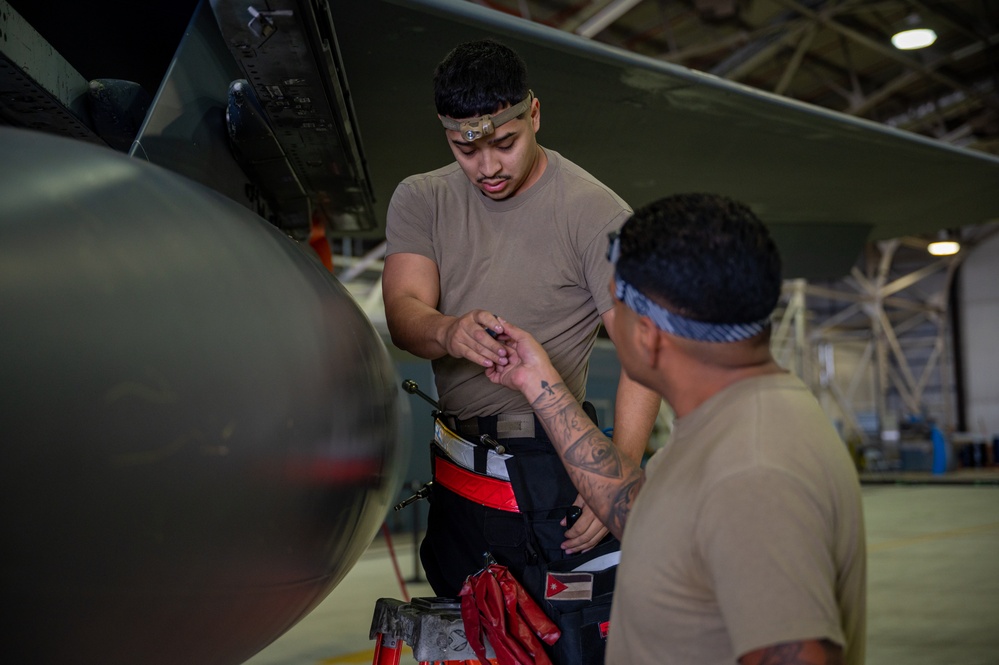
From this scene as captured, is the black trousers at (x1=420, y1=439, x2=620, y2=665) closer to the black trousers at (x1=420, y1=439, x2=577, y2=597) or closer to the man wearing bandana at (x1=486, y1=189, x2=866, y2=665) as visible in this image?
the black trousers at (x1=420, y1=439, x2=577, y2=597)

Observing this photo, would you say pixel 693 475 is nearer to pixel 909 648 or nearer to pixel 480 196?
pixel 480 196

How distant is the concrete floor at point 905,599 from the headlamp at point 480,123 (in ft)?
11.1

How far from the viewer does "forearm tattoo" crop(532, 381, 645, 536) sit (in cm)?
158

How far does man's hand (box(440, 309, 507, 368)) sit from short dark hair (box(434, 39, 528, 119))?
45cm

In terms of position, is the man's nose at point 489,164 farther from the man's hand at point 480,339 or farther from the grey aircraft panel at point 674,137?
the grey aircraft panel at point 674,137

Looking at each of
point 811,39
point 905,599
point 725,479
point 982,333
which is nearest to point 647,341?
point 725,479

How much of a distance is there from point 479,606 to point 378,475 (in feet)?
1.27

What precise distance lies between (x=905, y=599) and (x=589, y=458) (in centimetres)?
508

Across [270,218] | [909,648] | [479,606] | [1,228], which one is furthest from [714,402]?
[909,648]

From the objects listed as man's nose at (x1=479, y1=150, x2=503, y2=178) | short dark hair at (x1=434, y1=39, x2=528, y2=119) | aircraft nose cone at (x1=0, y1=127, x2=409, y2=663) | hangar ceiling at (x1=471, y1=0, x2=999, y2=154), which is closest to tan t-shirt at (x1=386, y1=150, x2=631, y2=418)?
man's nose at (x1=479, y1=150, x2=503, y2=178)

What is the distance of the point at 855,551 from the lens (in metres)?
1.08

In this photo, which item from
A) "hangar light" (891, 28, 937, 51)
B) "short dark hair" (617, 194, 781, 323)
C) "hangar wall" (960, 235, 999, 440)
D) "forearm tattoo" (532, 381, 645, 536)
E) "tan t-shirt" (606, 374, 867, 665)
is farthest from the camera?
"hangar wall" (960, 235, 999, 440)

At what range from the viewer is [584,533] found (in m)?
1.83

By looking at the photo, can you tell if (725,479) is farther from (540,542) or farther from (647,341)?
(540,542)
